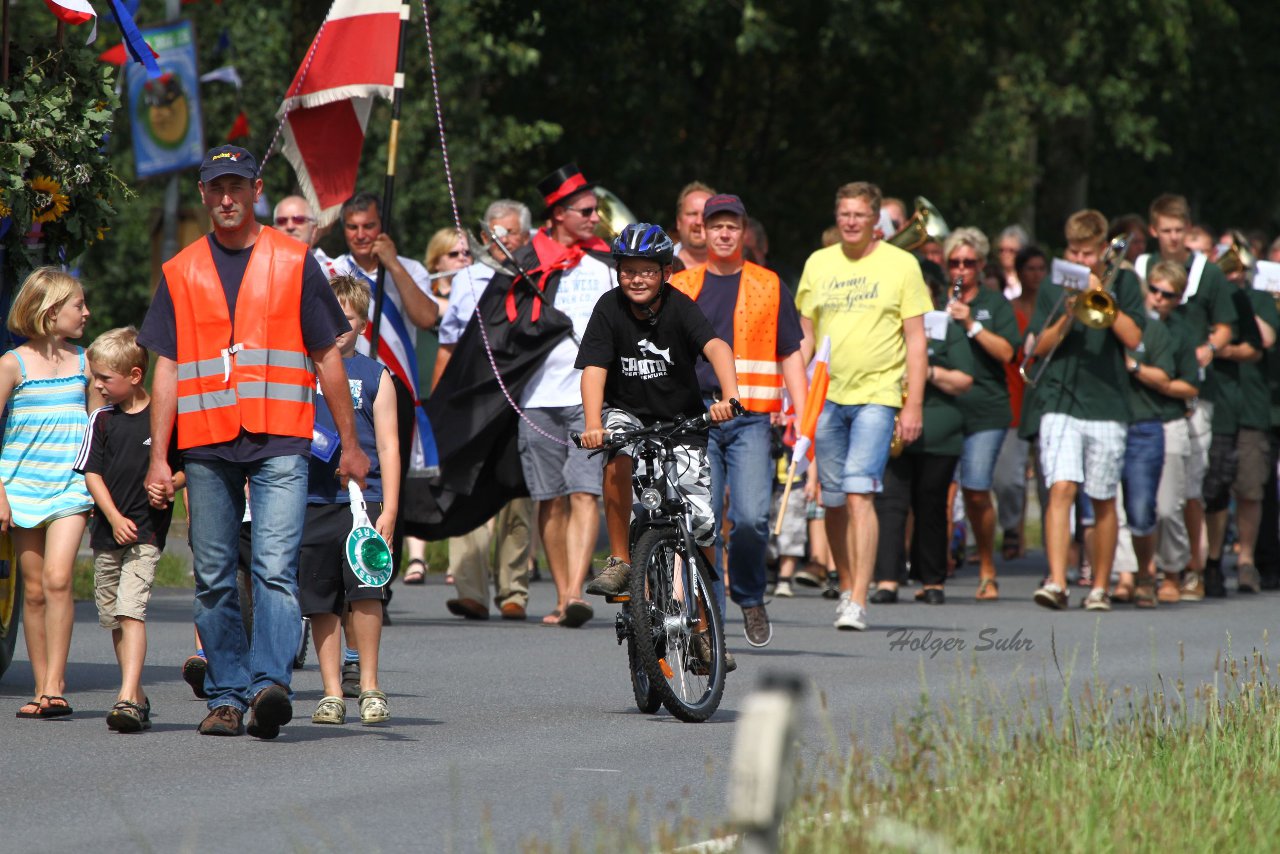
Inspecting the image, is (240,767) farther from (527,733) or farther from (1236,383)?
(1236,383)

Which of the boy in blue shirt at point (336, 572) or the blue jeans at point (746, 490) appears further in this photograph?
the blue jeans at point (746, 490)

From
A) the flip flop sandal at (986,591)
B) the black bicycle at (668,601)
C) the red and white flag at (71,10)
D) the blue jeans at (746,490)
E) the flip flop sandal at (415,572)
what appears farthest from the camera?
the flip flop sandal at (415,572)

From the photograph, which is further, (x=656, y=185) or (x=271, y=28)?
(x=271, y=28)

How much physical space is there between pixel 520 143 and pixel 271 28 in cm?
574

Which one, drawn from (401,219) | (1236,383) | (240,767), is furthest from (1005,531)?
(401,219)

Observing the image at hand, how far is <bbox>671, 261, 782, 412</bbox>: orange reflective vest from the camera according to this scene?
11.3 metres

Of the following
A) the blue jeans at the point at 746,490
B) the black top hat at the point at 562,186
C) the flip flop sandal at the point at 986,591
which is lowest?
the flip flop sandal at the point at 986,591

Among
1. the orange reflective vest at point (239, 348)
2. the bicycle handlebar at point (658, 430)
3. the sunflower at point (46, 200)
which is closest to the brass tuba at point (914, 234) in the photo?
the bicycle handlebar at point (658, 430)

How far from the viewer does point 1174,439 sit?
15023mm

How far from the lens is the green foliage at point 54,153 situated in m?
9.52

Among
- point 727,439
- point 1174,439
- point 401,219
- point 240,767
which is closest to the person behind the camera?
point 240,767

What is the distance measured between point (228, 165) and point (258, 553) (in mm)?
1368

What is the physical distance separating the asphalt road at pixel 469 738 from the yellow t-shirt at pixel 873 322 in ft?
4.42

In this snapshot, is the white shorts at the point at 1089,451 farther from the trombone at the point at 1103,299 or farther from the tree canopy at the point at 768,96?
the tree canopy at the point at 768,96
